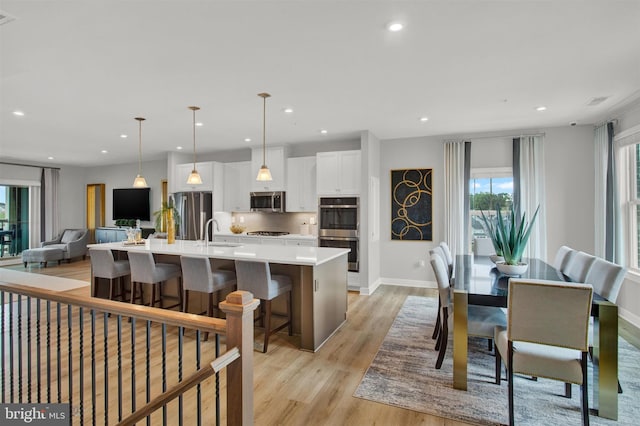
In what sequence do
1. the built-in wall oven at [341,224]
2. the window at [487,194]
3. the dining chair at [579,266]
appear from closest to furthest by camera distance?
the dining chair at [579,266] → the window at [487,194] → the built-in wall oven at [341,224]

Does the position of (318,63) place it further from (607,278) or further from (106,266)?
(106,266)

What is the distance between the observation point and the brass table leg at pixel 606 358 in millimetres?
2225

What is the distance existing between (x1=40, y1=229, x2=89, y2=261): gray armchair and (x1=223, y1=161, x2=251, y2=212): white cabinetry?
15.3 feet

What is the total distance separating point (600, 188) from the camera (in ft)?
15.6

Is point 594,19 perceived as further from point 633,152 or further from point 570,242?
point 570,242

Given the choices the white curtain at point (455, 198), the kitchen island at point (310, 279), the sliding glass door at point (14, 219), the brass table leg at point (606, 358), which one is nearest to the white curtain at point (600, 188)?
Answer: the white curtain at point (455, 198)

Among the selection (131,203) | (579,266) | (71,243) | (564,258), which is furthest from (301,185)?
(71,243)

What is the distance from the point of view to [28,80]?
3.30 meters

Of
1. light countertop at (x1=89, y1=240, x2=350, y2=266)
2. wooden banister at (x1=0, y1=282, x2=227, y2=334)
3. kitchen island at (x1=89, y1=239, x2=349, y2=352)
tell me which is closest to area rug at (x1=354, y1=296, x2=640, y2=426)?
kitchen island at (x1=89, y1=239, x2=349, y2=352)

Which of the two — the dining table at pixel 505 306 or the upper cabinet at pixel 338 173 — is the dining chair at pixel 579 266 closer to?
the dining table at pixel 505 306

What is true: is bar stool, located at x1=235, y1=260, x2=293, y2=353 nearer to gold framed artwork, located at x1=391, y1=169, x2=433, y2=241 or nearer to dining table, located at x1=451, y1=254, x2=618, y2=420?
dining table, located at x1=451, y1=254, x2=618, y2=420

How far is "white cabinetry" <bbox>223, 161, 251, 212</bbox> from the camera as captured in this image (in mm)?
6797

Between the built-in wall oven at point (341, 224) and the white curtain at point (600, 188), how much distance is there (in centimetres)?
347

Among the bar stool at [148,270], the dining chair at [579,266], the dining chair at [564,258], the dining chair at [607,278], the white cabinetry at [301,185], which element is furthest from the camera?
the white cabinetry at [301,185]
